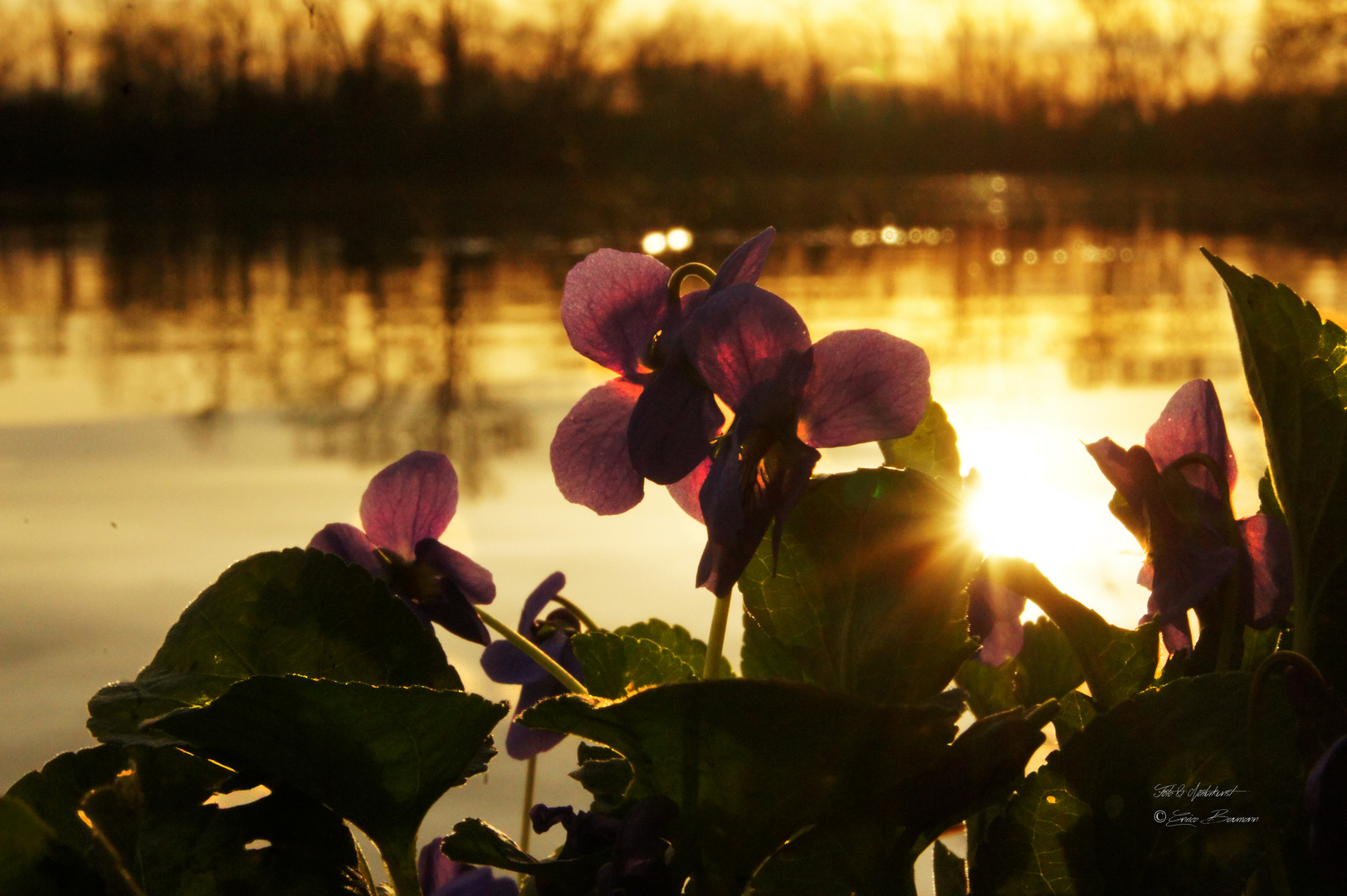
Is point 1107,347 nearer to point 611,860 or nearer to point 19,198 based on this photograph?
point 611,860

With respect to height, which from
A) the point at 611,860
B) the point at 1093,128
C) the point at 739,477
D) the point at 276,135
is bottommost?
the point at 611,860

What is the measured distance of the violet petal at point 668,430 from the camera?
0.41 m

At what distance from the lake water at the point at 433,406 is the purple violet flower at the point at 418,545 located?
0.08 m

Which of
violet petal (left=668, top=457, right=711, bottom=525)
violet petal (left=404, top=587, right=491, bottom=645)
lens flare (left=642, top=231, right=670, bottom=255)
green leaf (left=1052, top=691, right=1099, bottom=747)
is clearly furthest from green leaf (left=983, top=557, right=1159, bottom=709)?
lens flare (left=642, top=231, right=670, bottom=255)

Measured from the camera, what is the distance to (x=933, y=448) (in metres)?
0.55

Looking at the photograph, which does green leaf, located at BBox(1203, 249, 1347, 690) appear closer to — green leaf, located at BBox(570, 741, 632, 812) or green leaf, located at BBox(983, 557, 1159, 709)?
green leaf, located at BBox(983, 557, 1159, 709)

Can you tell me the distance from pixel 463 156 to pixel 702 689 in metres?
8.65

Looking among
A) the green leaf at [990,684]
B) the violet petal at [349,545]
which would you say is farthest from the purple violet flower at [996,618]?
the violet petal at [349,545]

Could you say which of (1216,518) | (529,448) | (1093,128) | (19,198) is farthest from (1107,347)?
(1093,128)

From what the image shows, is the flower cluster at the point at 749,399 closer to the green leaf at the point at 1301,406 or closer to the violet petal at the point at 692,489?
the violet petal at the point at 692,489

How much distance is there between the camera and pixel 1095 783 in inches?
17.2

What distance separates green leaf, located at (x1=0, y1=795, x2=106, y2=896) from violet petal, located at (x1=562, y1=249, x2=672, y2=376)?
0.72 feet

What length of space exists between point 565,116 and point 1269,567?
6988mm

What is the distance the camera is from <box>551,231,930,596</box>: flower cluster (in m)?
0.39
